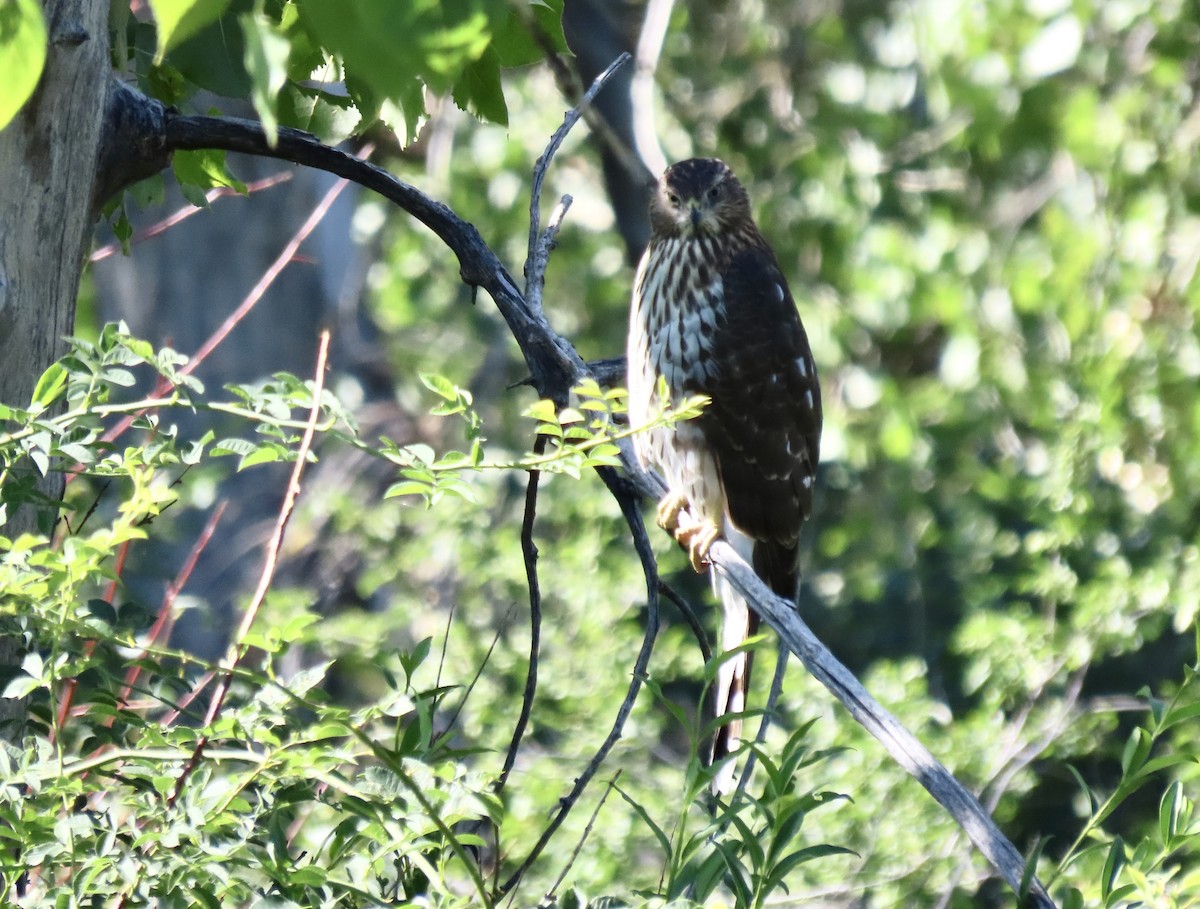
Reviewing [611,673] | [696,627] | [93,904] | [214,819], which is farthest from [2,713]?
[611,673]

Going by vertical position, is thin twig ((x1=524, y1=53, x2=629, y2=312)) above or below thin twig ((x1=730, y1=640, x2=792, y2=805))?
above

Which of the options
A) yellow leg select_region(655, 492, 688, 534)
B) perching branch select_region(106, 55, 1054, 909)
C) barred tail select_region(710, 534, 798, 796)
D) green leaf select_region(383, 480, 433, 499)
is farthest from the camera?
barred tail select_region(710, 534, 798, 796)

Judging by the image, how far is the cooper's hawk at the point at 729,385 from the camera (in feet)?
11.8

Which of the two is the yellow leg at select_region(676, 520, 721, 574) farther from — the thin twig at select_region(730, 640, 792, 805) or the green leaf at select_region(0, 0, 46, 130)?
the green leaf at select_region(0, 0, 46, 130)

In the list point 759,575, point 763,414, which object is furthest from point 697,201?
point 759,575

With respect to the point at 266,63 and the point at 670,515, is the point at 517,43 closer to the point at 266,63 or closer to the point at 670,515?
the point at 266,63

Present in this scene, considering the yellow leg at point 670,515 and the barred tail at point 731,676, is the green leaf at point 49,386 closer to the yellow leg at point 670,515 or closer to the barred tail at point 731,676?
the yellow leg at point 670,515

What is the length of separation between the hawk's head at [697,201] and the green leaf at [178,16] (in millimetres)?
2987

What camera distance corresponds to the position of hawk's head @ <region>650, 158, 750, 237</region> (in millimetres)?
3855

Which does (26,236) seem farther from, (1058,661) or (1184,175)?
(1184,175)

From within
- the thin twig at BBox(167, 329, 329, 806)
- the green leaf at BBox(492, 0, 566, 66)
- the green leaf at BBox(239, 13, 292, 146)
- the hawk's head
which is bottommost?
the thin twig at BBox(167, 329, 329, 806)

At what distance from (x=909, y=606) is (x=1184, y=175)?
2.48 metres

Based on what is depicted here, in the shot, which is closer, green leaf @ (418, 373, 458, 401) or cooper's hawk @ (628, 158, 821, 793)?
green leaf @ (418, 373, 458, 401)

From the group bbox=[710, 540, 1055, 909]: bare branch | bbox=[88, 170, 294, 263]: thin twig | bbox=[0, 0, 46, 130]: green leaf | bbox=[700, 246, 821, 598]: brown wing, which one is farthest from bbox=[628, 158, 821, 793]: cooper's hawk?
bbox=[0, 0, 46, 130]: green leaf
